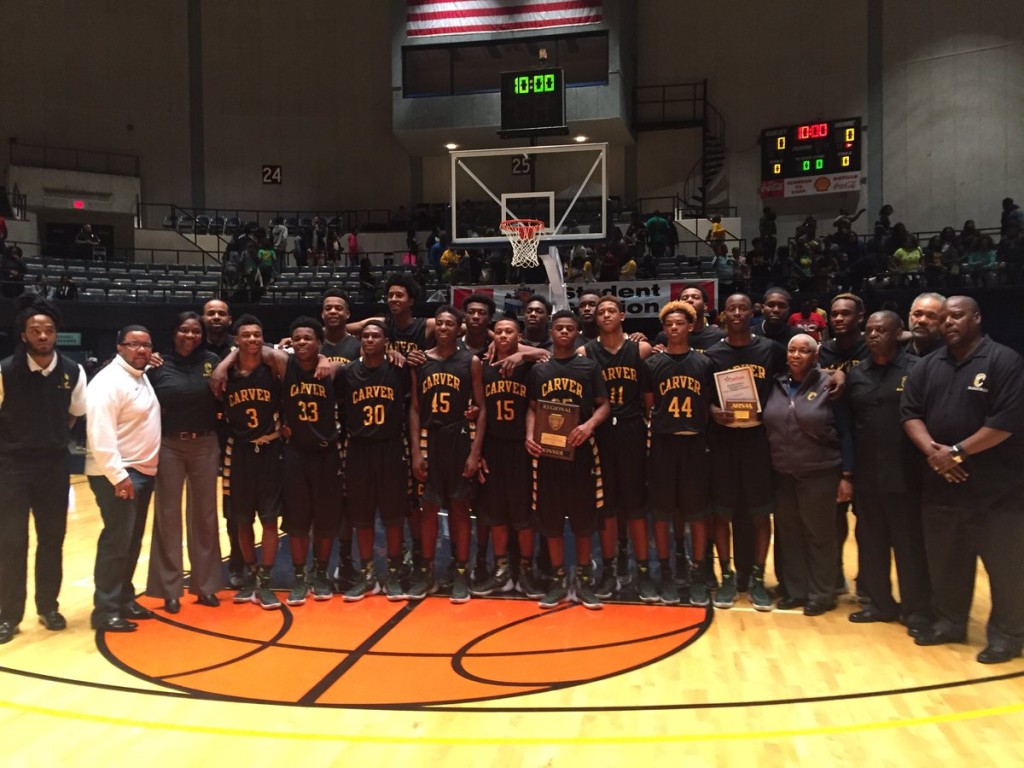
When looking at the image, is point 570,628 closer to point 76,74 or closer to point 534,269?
point 534,269

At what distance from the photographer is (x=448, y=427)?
5.79 meters

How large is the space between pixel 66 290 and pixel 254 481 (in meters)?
13.4

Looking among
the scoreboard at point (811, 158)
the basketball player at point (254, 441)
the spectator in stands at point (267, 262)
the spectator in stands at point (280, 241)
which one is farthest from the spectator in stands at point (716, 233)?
the basketball player at point (254, 441)

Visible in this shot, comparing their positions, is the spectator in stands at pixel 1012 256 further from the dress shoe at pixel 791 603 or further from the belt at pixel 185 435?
the belt at pixel 185 435

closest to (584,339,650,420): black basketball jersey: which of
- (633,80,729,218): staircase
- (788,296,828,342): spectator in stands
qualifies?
(788,296,828,342): spectator in stands

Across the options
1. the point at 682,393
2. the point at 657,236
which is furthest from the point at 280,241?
the point at 682,393

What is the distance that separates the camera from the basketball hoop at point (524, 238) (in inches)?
543

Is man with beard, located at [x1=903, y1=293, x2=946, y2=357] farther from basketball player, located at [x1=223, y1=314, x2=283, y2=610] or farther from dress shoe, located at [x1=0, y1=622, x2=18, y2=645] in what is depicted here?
dress shoe, located at [x1=0, y1=622, x2=18, y2=645]

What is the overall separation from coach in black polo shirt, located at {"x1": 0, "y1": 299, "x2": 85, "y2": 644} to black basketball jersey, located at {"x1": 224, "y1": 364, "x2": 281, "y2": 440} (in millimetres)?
1014

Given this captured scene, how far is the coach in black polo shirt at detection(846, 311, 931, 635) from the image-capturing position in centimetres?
518

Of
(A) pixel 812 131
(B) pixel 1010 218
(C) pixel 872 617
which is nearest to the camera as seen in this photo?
(C) pixel 872 617

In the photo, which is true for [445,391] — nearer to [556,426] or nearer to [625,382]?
[556,426]

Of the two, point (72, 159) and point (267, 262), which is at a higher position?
point (72, 159)

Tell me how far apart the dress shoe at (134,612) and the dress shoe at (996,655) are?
5226mm
